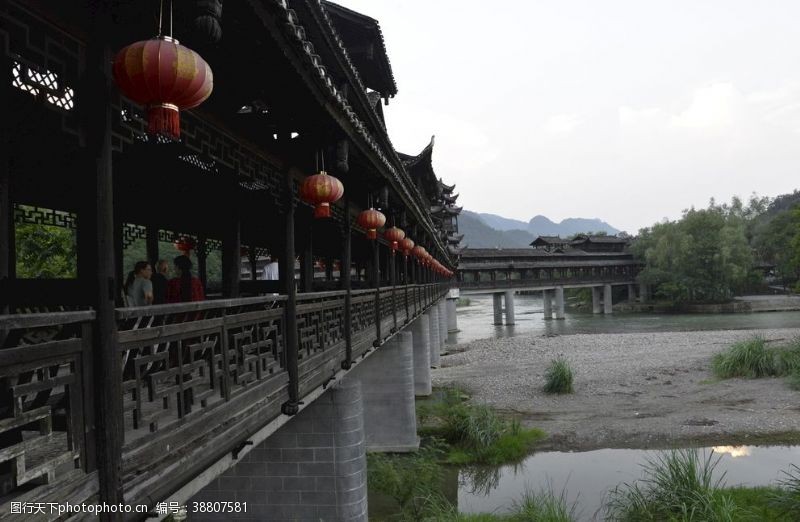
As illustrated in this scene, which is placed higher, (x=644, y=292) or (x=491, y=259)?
(x=491, y=259)

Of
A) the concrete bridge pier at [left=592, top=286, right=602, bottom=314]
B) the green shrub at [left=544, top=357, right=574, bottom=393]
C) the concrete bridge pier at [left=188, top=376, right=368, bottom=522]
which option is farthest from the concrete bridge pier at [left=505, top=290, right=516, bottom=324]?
the concrete bridge pier at [left=188, top=376, right=368, bottom=522]

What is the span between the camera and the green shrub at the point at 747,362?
2111cm

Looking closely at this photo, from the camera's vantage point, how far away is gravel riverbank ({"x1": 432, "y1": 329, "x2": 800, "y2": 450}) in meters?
15.4

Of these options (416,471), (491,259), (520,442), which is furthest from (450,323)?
(416,471)

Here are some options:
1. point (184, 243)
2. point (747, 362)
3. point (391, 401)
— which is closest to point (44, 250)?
point (184, 243)

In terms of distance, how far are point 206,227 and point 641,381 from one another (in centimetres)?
1812

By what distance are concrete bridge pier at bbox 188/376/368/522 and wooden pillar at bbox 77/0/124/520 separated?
506cm

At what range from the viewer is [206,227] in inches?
412

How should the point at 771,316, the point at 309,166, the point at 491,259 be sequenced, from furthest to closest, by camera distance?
1. the point at 491,259
2. the point at 771,316
3. the point at 309,166

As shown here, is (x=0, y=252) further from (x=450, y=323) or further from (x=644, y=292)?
(x=644, y=292)

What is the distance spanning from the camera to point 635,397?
1980cm

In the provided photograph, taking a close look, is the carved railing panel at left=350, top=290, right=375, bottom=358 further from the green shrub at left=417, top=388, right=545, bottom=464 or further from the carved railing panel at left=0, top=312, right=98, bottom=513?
the green shrub at left=417, top=388, right=545, bottom=464

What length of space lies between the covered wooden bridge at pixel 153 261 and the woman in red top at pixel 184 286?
233mm

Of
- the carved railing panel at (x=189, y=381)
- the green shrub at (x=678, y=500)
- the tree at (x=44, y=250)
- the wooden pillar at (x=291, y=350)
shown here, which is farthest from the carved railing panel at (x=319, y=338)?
the tree at (x=44, y=250)
